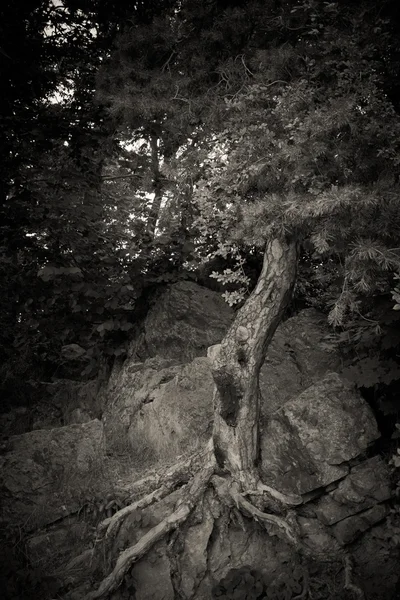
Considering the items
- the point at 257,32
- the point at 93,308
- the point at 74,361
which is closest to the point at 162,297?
the point at 93,308

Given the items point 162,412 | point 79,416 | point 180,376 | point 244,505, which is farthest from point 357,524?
point 79,416

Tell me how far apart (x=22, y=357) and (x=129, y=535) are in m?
4.68

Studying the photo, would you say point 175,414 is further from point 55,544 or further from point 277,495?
point 55,544

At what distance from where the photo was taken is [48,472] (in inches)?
163

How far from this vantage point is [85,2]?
15.0 ft

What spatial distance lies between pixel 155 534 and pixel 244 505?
0.94 metres

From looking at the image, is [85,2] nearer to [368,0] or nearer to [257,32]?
[257,32]

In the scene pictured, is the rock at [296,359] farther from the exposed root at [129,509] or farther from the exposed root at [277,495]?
the exposed root at [129,509]

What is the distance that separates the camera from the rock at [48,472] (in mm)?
3822

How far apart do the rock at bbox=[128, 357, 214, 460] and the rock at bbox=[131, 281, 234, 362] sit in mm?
681

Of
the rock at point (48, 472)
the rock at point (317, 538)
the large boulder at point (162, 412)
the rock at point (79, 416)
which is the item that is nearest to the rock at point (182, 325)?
the large boulder at point (162, 412)

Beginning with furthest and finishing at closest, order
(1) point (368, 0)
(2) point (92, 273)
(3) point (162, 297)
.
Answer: (3) point (162, 297)
(2) point (92, 273)
(1) point (368, 0)

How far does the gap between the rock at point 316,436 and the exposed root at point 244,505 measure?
469mm

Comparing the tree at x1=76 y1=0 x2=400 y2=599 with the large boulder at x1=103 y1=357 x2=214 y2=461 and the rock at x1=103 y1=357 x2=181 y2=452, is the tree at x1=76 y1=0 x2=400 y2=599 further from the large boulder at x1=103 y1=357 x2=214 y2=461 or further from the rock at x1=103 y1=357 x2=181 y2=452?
the rock at x1=103 y1=357 x2=181 y2=452
